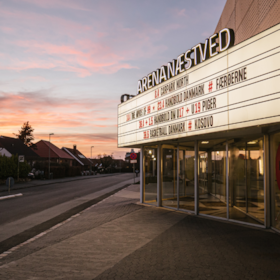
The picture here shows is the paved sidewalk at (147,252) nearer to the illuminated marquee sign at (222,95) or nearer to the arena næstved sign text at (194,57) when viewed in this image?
the illuminated marquee sign at (222,95)

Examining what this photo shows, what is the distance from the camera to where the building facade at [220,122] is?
24.0 feet

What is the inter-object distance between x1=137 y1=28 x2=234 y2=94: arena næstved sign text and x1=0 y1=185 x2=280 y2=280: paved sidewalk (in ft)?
18.0

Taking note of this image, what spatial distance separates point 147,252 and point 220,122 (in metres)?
4.25

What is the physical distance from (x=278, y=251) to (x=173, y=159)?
23.7 feet

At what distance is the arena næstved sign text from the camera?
8617 mm

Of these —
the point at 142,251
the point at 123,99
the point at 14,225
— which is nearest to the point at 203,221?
the point at 142,251

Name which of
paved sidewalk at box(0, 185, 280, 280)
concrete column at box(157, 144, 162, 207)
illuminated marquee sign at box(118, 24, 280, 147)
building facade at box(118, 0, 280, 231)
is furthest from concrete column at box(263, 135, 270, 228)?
concrete column at box(157, 144, 162, 207)

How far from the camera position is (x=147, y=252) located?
6.62 meters

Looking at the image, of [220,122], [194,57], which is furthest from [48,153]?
[220,122]

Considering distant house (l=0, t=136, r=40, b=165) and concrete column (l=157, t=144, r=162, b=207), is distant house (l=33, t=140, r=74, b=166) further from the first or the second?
concrete column (l=157, t=144, r=162, b=207)

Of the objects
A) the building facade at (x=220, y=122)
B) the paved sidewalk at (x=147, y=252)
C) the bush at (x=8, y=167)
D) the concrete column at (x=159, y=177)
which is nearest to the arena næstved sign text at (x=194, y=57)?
the building facade at (x=220, y=122)

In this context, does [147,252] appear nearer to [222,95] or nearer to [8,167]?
[222,95]

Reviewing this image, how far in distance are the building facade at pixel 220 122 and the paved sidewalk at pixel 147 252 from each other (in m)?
2.01

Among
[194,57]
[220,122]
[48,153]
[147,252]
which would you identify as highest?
[194,57]
